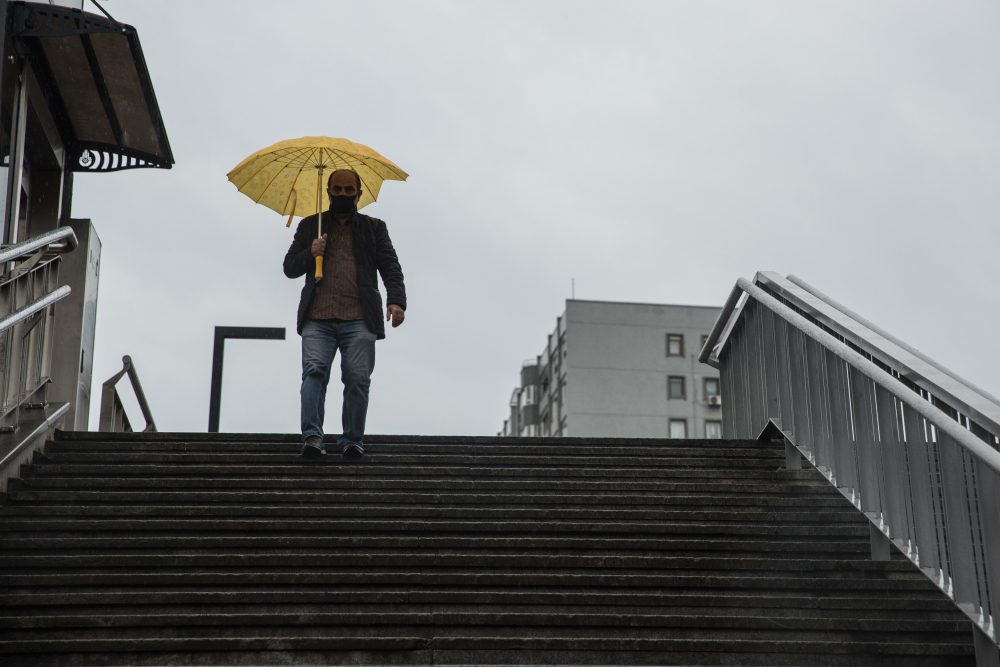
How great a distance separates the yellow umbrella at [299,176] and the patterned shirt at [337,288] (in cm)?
33

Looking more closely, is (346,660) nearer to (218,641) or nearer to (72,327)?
(218,641)

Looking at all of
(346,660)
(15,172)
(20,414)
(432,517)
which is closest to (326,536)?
(432,517)

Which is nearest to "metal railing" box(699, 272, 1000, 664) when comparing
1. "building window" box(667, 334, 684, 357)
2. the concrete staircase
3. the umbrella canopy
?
the concrete staircase

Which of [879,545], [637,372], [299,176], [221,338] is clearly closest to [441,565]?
[879,545]

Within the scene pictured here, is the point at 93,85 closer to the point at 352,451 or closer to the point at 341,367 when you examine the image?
the point at 341,367

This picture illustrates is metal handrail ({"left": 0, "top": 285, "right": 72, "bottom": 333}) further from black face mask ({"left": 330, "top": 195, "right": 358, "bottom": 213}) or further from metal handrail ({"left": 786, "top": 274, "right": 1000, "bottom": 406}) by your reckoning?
metal handrail ({"left": 786, "top": 274, "right": 1000, "bottom": 406})

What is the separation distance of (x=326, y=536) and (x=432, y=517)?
56 centimetres

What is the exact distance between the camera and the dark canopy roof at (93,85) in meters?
7.20

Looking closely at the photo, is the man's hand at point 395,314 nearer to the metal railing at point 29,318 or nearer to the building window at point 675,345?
the metal railing at point 29,318

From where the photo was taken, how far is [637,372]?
52594mm

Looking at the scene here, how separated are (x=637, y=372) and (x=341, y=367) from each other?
46.3 meters

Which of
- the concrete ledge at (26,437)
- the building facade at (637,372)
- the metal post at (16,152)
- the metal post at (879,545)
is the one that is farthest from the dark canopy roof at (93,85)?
the building facade at (637,372)

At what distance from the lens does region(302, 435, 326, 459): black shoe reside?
6426 mm

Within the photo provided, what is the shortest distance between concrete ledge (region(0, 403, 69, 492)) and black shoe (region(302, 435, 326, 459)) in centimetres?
154
